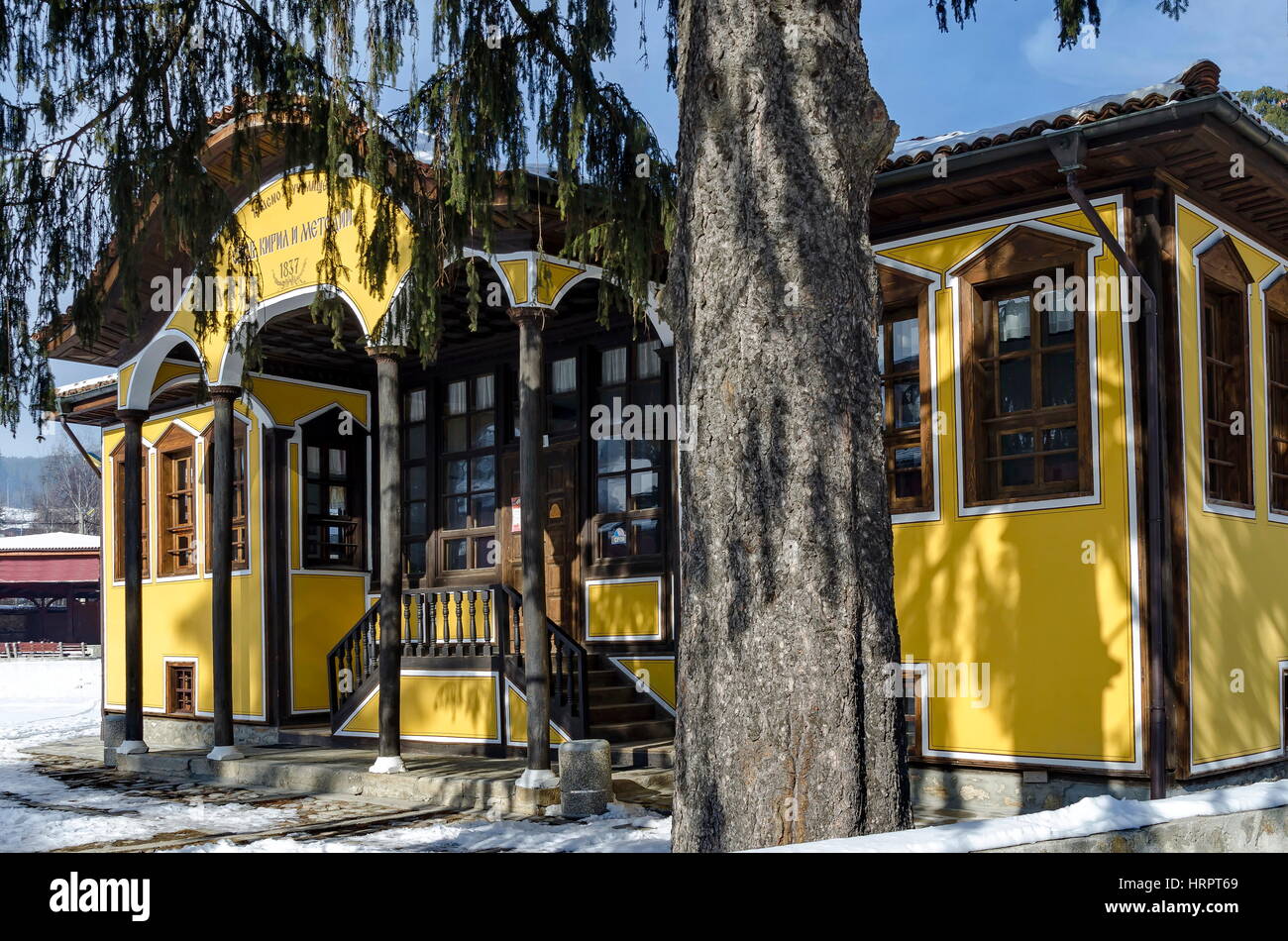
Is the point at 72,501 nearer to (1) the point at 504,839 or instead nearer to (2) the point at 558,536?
(2) the point at 558,536

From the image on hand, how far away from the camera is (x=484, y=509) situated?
46.3 feet

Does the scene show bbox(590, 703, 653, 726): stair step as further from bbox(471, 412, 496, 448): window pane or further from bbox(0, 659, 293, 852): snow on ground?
bbox(471, 412, 496, 448): window pane

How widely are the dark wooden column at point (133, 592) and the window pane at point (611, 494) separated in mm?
4714

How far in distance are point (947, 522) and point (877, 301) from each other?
4647 millimetres

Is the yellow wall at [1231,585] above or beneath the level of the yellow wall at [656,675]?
above

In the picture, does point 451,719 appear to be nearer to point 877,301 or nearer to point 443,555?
point 443,555

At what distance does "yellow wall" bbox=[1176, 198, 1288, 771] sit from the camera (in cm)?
857

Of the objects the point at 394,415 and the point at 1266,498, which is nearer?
the point at 1266,498

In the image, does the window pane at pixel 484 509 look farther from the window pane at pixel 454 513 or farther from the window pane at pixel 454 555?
the window pane at pixel 454 555

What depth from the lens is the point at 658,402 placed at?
12.3 meters

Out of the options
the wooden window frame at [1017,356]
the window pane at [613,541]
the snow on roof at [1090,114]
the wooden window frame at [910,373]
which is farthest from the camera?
the window pane at [613,541]

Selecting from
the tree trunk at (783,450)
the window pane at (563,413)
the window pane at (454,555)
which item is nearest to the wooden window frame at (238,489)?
the window pane at (454,555)

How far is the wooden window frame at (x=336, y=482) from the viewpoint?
50.1 feet
